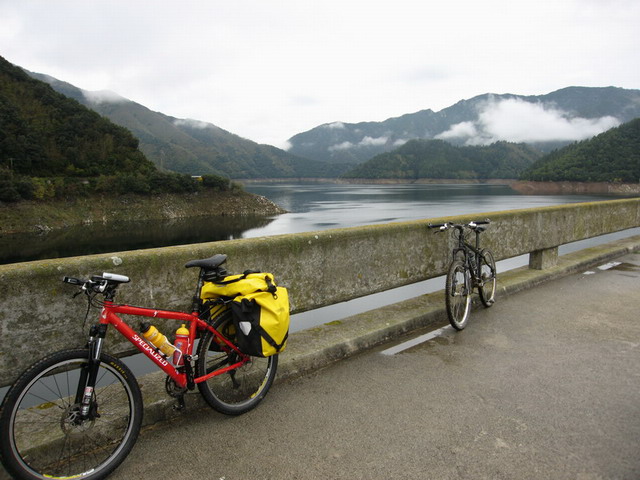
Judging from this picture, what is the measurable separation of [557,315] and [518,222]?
1694mm

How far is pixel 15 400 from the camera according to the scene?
192 cm

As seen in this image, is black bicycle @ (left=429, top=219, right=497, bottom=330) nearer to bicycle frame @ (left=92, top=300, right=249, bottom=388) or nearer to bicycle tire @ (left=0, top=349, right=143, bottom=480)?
bicycle frame @ (left=92, top=300, right=249, bottom=388)

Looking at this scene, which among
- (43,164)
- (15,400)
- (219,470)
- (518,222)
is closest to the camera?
(15,400)

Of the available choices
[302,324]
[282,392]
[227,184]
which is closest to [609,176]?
[227,184]

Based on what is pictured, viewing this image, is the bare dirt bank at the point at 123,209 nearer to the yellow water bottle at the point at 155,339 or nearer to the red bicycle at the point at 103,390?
the red bicycle at the point at 103,390

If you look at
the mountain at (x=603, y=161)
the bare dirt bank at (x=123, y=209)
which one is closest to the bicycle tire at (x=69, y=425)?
the bare dirt bank at (x=123, y=209)

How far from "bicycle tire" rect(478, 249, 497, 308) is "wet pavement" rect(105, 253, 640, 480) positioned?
992 mm

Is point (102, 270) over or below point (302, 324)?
over

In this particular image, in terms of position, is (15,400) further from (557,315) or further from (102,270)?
(557,315)

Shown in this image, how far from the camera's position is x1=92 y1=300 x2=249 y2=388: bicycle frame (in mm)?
2273

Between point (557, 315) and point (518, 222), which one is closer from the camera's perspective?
point (557, 315)

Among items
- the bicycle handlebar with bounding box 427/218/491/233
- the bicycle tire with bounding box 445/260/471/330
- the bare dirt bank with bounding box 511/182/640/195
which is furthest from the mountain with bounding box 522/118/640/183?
the bicycle tire with bounding box 445/260/471/330

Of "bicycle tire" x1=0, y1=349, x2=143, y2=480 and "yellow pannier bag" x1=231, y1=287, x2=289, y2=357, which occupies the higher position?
"yellow pannier bag" x1=231, y1=287, x2=289, y2=357

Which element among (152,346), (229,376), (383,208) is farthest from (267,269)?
(383,208)
